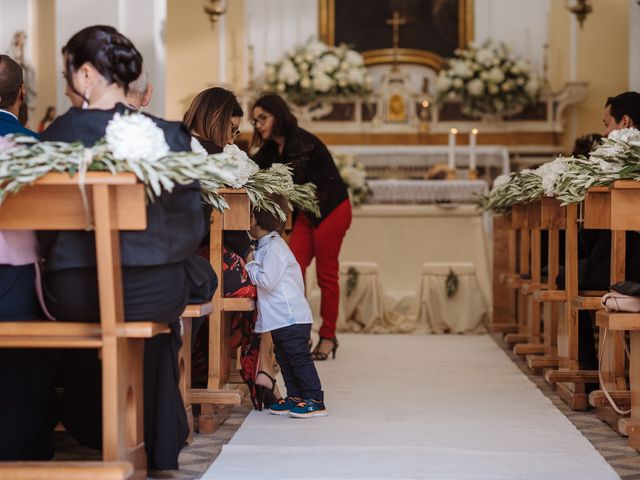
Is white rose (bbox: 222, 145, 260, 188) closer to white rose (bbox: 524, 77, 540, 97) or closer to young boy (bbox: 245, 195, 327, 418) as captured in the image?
young boy (bbox: 245, 195, 327, 418)

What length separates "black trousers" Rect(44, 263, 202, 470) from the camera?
11.0 feet

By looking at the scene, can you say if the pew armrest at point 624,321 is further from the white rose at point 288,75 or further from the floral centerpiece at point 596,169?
the white rose at point 288,75

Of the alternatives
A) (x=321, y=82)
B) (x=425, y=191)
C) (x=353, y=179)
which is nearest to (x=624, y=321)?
(x=353, y=179)

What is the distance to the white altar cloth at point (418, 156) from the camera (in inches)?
439

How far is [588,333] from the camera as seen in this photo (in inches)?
223

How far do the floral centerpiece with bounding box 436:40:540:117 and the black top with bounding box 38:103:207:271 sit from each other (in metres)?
8.71

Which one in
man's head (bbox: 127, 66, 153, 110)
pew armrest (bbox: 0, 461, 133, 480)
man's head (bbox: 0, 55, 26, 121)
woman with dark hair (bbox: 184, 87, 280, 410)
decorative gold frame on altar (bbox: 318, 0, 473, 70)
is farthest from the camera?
decorative gold frame on altar (bbox: 318, 0, 473, 70)

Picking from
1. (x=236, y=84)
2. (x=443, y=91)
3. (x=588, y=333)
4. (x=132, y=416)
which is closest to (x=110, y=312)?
(x=132, y=416)

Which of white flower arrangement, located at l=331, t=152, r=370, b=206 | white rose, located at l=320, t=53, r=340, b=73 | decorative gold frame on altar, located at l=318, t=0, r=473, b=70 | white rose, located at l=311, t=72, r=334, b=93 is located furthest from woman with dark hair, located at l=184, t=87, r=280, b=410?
decorative gold frame on altar, located at l=318, t=0, r=473, b=70

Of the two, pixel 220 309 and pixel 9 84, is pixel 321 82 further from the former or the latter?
pixel 9 84

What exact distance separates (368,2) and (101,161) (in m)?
Result: 10.1

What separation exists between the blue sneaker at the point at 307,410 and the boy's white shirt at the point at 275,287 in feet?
1.16

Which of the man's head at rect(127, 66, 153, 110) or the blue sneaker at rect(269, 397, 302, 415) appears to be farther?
the blue sneaker at rect(269, 397, 302, 415)

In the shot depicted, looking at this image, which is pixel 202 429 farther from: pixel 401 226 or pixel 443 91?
pixel 443 91
